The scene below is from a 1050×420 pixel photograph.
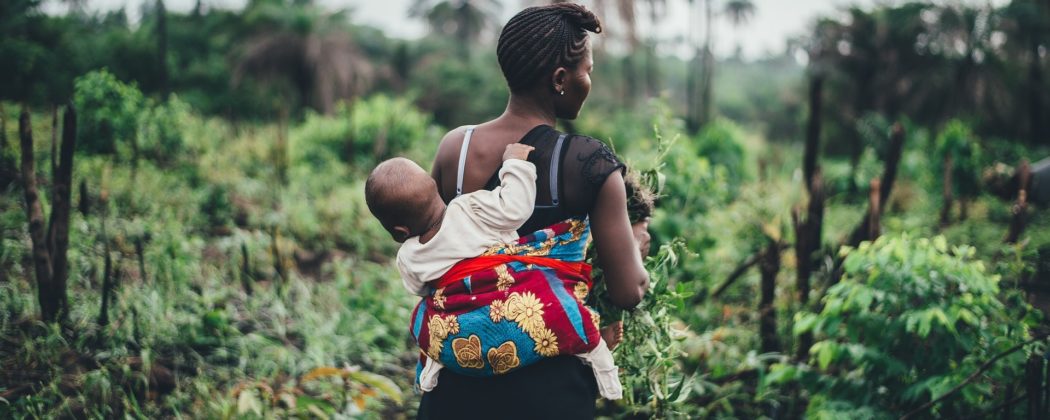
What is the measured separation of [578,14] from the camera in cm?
143

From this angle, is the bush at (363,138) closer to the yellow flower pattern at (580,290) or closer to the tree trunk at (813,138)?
the tree trunk at (813,138)

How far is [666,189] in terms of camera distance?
12.4ft

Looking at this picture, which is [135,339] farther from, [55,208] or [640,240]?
[640,240]

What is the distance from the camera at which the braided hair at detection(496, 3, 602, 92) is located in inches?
55.6

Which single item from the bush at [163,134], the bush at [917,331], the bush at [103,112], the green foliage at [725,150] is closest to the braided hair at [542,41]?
the bush at [917,331]

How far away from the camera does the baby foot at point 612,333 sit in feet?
5.72

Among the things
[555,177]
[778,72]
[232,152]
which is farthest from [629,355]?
[778,72]

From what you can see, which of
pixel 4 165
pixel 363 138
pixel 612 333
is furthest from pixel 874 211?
pixel 363 138

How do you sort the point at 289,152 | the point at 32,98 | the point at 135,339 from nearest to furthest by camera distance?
the point at 135,339 → the point at 32,98 → the point at 289,152

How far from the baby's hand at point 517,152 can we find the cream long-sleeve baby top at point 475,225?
21 mm

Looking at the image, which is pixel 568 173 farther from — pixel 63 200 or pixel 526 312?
pixel 63 200

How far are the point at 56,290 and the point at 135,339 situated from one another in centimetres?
43

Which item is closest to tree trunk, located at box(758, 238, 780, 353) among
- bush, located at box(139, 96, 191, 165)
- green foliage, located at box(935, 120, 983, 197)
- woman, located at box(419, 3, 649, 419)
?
woman, located at box(419, 3, 649, 419)

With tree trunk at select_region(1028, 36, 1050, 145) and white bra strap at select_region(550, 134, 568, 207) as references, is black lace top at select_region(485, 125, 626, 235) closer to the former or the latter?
white bra strap at select_region(550, 134, 568, 207)
